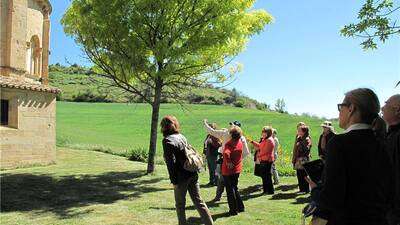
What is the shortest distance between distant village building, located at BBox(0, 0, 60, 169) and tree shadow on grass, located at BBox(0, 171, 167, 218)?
303 cm

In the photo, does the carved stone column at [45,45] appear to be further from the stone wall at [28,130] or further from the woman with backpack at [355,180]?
the woman with backpack at [355,180]

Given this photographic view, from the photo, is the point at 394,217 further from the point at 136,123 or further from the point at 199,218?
the point at 136,123

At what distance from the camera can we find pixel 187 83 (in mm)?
16172

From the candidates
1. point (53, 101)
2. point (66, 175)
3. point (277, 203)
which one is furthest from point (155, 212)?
point (53, 101)

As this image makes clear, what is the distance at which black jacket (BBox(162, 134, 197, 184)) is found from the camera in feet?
22.6

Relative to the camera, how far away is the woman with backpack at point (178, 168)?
6.89 metres

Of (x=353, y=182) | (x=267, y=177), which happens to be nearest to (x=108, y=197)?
(x=267, y=177)

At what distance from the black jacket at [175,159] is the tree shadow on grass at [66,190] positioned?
12.4 feet

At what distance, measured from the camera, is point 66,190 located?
1256cm

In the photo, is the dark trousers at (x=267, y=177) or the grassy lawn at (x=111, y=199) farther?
the dark trousers at (x=267, y=177)

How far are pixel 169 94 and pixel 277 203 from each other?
7161 millimetres

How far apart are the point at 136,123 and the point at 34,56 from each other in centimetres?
3330

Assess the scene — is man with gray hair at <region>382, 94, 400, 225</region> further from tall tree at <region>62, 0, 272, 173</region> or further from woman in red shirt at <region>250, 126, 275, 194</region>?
tall tree at <region>62, 0, 272, 173</region>

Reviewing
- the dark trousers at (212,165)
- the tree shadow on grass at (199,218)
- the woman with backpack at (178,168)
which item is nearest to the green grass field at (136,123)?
the dark trousers at (212,165)
